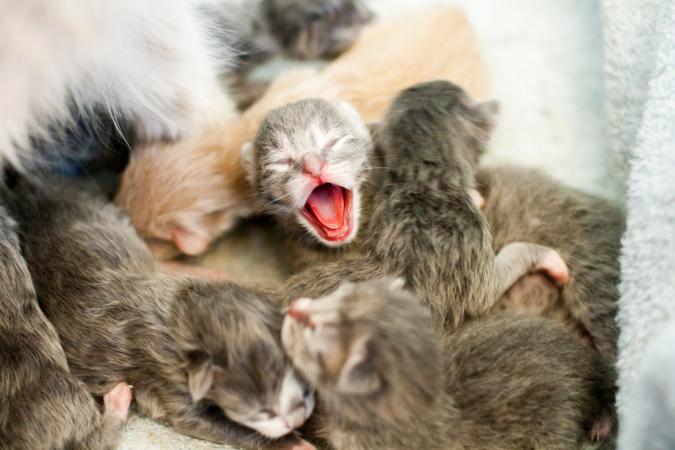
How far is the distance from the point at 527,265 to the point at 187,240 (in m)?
0.64

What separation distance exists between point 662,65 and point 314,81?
68cm

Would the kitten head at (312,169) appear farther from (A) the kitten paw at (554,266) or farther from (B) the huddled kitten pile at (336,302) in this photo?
(A) the kitten paw at (554,266)

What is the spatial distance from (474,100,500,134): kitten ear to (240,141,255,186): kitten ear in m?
0.44

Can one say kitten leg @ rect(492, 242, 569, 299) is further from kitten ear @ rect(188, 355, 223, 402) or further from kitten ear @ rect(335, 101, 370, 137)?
kitten ear @ rect(188, 355, 223, 402)

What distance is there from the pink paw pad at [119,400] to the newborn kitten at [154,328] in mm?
14

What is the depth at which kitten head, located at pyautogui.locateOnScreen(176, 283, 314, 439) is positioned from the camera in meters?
1.22

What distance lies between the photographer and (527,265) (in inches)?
56.7

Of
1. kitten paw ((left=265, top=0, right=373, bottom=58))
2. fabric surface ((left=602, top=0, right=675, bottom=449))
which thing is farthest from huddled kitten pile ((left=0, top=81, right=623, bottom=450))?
kitten paw ((left=265, top=0, right=373, bottom=58))

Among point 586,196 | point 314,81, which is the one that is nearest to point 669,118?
point 586,196

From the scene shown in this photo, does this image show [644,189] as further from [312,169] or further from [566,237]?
[312,169]

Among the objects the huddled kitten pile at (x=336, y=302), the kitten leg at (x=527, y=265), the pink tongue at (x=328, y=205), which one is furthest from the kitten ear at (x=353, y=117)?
the kitten leg at (x=527, y=265)

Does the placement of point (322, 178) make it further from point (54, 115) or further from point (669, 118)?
point (669, 118)

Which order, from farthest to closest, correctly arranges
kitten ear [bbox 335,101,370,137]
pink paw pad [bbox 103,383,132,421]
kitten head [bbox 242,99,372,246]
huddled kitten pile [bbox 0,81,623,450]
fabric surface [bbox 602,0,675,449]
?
kitten ear [bbox 335,101,370,137], kitten head [bbox 242,99,372,246], pink paw pad [bbox 103,383,132,421], huddled kitten pile [bbox 0,81,623,450], fabric surface [bbox 602,0,675,449]

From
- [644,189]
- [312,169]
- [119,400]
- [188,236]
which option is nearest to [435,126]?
[312,169]
